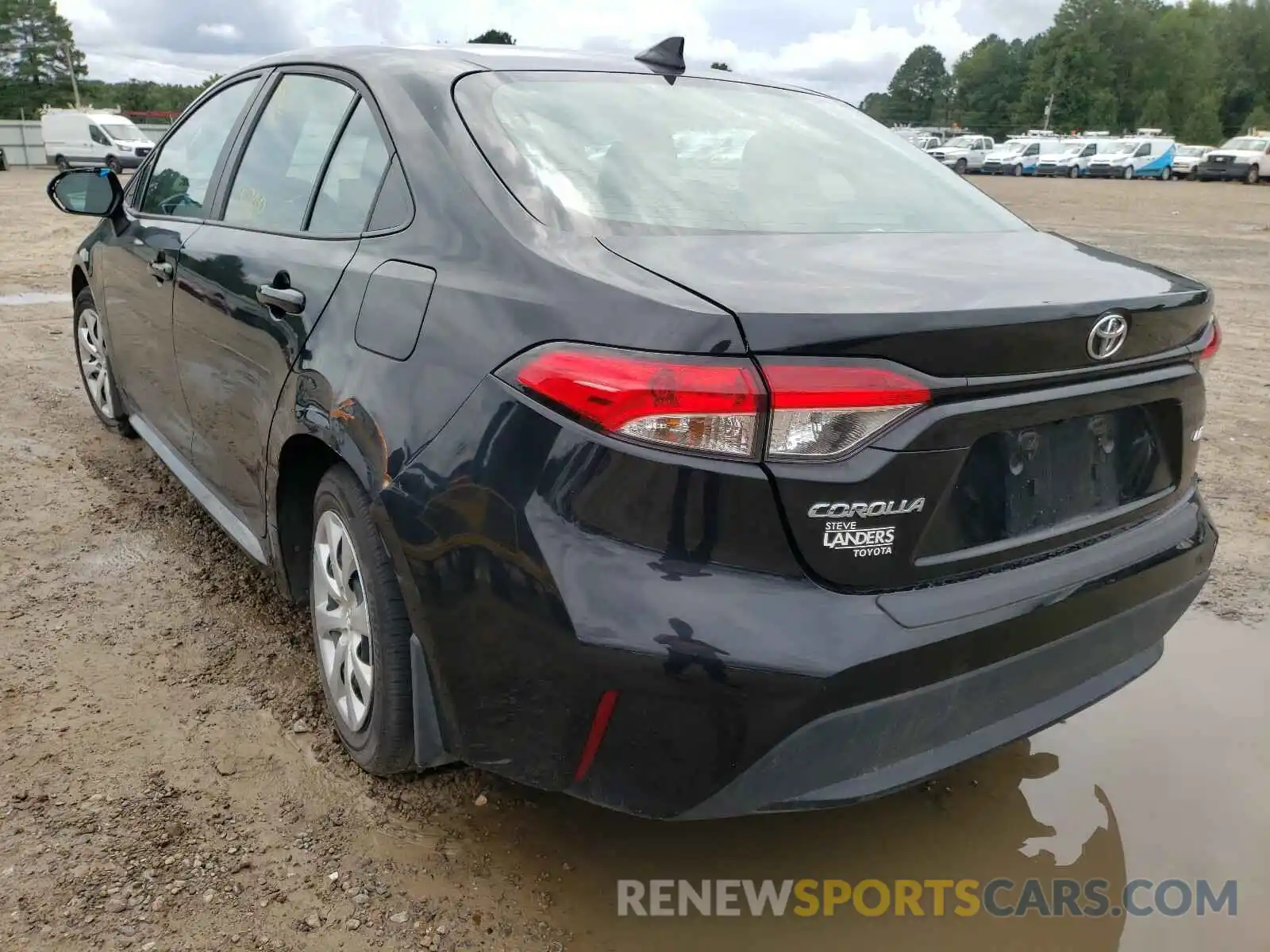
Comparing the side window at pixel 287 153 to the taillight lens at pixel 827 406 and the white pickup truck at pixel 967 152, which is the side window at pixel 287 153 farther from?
the white pickup truck at pixel 967 152

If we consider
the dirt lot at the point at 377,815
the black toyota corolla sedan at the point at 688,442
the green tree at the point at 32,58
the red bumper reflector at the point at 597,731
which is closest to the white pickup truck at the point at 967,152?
the dirt lot at the point at 377,815

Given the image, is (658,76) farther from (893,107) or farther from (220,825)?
(893,107)

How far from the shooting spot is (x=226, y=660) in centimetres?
306

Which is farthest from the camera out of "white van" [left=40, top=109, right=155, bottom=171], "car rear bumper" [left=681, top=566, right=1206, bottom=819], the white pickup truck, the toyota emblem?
the white pickup truck

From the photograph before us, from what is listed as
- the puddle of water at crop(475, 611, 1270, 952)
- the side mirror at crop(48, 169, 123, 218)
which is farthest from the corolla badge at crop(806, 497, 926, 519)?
the side mirror at crop(48, 169, 123, 218)

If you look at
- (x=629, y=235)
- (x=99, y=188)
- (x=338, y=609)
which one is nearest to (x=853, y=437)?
(x=629, y=235)

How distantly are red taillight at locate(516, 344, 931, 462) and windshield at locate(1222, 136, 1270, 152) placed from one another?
41599 mm

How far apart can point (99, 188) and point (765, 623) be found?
12.0ft

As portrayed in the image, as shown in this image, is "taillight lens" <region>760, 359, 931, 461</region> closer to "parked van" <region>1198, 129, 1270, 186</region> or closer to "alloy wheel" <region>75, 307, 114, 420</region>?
"alloy wheel" <region>75, 307, 114, 420</region>

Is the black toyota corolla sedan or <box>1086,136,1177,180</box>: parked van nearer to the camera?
the black toyota corolla sedan

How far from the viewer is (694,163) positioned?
243 cm

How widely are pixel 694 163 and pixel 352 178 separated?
84 centimetres

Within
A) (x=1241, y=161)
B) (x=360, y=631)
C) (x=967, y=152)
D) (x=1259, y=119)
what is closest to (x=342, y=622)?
(x=360, y=631)

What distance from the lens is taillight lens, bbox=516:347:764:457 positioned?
1.67 meters
